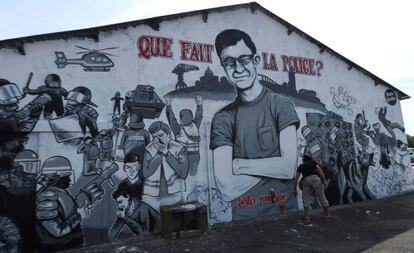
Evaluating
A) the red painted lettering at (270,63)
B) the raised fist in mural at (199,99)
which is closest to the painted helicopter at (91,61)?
the raised fist in mural at (199,99)

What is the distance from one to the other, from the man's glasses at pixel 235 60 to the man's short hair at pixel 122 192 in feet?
13.3

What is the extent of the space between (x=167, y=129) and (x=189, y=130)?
1.94 feet

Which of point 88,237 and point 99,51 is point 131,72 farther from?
point 88,237

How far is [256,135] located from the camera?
10.7 meters

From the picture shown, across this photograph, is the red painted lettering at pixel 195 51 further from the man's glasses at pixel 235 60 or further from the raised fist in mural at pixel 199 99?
the raised fist in mural at pixel 199 99

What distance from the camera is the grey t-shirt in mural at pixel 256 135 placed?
10.3 meters

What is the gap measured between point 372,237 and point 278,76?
16.9ft

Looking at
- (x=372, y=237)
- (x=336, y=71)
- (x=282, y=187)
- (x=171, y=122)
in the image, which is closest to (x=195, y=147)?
(x=171, y=122)

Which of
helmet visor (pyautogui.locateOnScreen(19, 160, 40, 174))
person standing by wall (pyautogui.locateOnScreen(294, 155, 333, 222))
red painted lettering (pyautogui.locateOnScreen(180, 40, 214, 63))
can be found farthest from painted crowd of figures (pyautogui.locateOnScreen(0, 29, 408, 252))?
person standing by wall (pyautogui.locateOnScreen(294, 155, 333, 222))

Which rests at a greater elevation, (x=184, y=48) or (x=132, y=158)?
(x=184, y=48)

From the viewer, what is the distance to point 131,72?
9086mm

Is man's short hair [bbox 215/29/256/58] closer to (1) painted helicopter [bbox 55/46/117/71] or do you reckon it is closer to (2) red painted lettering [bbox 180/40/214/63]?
(2) red painted lettering [bbox 180/40/214/63]
